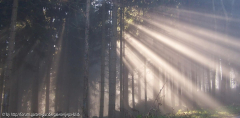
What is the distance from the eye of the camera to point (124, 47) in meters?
17.0

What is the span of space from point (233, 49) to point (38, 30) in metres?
23.8

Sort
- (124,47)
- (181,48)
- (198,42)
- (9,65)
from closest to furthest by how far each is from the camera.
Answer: (9,65) < (124,47) < (181,48) < (198,42)

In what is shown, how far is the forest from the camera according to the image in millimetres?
15523

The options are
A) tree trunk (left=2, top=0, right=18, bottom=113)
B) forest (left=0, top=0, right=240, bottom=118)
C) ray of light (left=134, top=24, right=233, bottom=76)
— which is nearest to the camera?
tree trunk (left=2, top=0, right=18, bottom=113)

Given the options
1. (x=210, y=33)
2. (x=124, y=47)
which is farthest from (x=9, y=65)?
(x=210, y=33)

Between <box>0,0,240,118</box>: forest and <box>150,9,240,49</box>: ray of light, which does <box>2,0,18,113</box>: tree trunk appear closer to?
<box>0,0,240,118</box>: forest

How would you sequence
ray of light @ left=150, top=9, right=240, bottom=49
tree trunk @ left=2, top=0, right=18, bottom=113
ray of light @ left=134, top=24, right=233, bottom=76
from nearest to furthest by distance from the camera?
tree trunk @ left=2, top=0, right=18, bottom=113 < ray of light @ left=150, top=9, right=240, bottom=49 < ray of light @ left=134, top=24, right=233, bottom=76

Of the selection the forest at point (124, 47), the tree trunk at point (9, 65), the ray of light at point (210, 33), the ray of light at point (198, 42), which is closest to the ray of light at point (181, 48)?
the forest at point (124, 47)

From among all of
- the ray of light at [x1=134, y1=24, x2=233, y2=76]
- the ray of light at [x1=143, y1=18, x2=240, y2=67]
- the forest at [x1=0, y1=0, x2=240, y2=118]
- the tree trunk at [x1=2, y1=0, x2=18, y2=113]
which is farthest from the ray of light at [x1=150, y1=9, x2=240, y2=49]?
the tree trunk at [x1=2, y1=0, x2=18, y2=113]

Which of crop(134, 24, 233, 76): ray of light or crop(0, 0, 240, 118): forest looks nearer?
crop(0, 0, 240, 118): forest

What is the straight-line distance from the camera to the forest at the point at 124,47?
50.9 ft

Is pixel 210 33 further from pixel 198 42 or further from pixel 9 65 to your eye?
pixel 9 65

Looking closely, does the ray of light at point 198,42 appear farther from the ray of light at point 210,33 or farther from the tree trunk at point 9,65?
the tree trunk at point 9,65

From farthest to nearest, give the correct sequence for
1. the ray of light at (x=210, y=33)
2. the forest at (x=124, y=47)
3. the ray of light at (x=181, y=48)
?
the ray of light at (x=181, y=48) < the ray of light at (x=210, y=33) < the forest at (x=124, y=47)
